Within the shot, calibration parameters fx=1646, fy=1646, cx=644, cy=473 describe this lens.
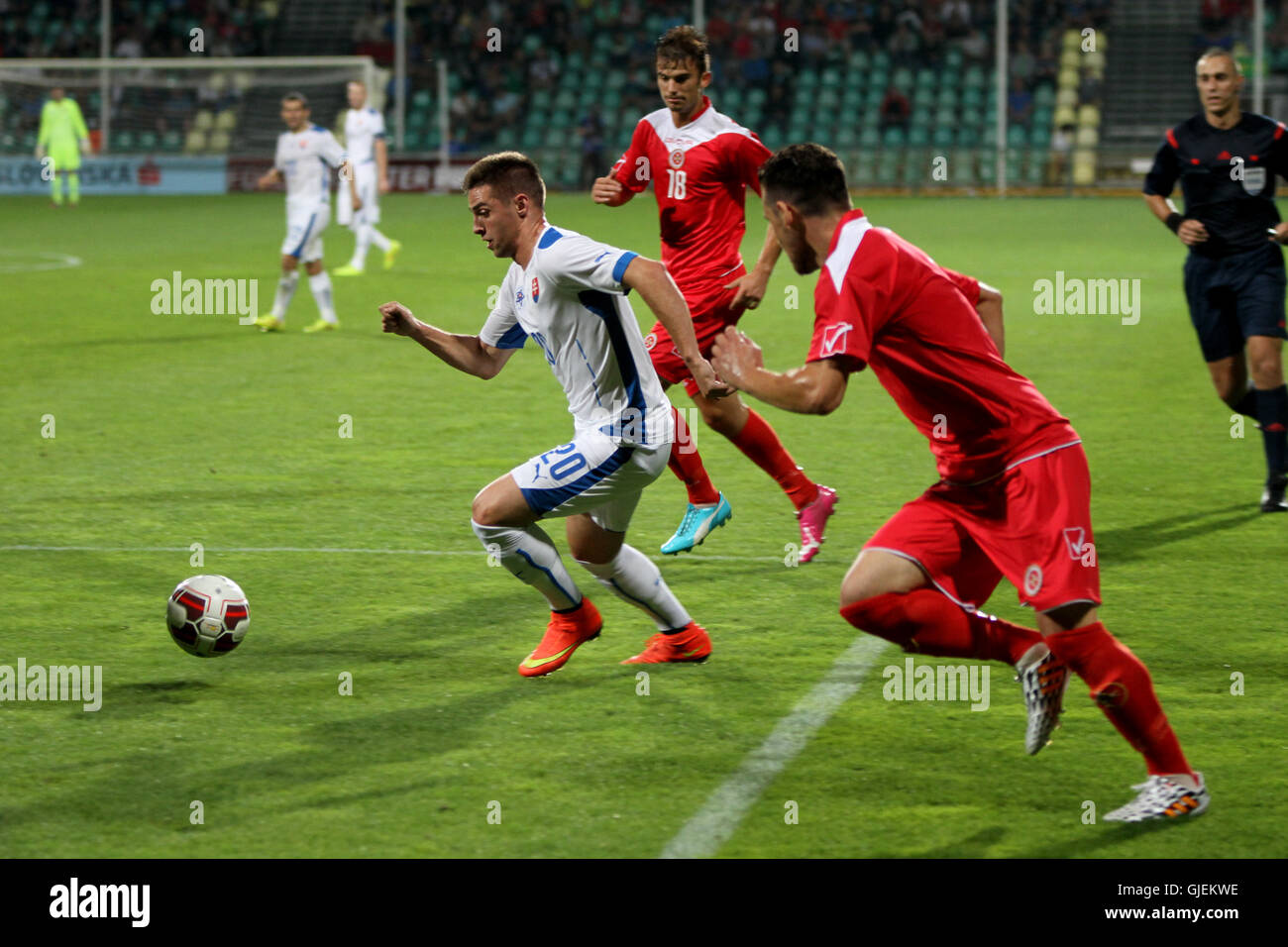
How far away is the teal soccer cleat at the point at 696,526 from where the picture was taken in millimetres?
7336

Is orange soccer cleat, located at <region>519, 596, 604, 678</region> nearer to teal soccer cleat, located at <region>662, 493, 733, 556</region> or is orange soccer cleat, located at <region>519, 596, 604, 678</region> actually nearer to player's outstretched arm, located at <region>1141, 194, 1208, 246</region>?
teal soccer cleat, located at <region>662, 493, 733, 556</region>

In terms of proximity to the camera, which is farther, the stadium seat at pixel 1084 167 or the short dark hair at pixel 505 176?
the stadium seat at pixel 1084 167

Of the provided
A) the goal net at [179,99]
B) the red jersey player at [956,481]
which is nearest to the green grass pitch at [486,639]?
the red jersey player at [956,481]

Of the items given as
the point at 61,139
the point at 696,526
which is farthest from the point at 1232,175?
the point at 61,139

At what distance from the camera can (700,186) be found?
7.65 meters

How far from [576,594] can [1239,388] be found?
4.43 metres

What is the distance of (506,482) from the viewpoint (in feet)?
17.6

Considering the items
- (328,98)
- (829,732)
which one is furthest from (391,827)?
(328,98)

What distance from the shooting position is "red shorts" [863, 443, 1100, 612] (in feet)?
14.0

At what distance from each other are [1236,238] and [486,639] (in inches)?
177

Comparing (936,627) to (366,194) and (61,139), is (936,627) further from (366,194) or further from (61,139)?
(61,139)

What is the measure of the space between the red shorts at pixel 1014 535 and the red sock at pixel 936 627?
0.19ft

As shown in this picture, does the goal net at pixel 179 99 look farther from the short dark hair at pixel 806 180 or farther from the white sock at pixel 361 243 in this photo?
the short dark hair at pixel 806 180

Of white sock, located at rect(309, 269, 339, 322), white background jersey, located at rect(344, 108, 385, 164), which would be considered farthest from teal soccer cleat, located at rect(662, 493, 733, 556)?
white background jersey, located at rect(344, 108, 385, 164)
